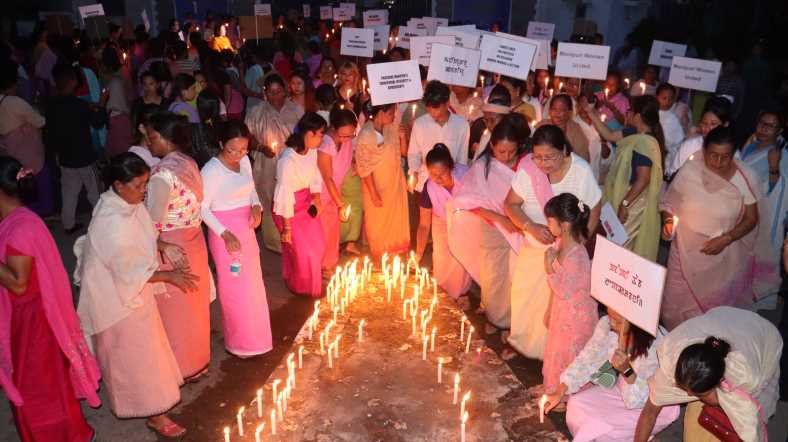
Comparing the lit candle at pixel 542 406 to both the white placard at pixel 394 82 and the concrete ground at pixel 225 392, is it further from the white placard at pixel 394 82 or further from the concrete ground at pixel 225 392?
the white placard at pixel 394 82


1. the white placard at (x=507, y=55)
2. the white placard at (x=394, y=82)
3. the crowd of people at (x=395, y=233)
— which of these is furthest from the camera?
the white placard at (x=507, y=55)

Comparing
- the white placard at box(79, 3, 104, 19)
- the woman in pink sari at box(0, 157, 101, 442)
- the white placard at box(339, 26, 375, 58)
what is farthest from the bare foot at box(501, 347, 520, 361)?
the white placard at box(79, 3, 104, 19)

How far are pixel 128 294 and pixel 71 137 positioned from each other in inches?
168

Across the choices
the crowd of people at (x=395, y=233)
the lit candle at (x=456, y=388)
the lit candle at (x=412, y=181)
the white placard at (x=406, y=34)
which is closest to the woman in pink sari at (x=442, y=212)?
the crowd of people at (x=395, y=233)

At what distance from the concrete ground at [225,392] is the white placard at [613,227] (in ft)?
4.19

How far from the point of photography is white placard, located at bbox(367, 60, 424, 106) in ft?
20.3

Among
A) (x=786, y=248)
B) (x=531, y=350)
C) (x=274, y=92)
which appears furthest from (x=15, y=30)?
(x=786, y=248)

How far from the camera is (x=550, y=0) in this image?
17.0 m

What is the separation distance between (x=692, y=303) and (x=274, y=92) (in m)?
4.64

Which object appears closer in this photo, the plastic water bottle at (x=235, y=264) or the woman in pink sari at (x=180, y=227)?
the woman in pink sari at (x=180, y=227)

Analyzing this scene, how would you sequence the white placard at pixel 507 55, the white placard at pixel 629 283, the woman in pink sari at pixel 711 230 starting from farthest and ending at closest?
the white placard at pixel 507 55 < the woman in pink sari at pixel 711 230 < the white placard at pixel 629 283

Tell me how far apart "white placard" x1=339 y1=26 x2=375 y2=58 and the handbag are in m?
6.88

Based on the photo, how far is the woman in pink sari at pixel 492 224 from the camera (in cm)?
497

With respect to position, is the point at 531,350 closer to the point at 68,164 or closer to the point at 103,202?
the point at 103,202
